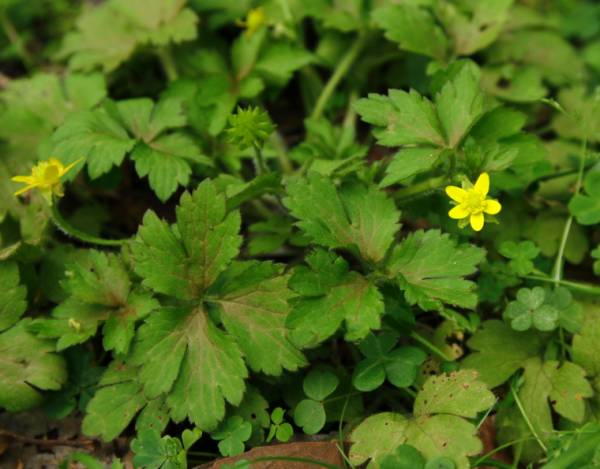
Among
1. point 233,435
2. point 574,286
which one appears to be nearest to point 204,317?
point 233,435

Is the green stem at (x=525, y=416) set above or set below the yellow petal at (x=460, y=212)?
below

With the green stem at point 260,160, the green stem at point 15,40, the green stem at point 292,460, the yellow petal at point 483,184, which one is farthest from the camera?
the green stem at point 15,40

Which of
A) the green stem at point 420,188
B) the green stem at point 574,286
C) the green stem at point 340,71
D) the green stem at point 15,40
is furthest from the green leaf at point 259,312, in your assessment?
the green stem at point 15,40

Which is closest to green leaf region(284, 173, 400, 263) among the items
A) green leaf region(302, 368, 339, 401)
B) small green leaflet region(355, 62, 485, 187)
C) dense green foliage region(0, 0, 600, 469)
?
dense green foliage region(0, 0, 600, 469)

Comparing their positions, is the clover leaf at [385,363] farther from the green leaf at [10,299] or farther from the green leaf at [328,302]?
the green leaf at [10,299]

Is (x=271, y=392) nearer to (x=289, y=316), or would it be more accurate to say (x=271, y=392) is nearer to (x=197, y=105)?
(x=289, y=316)

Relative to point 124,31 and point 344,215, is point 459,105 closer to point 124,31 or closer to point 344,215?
point 344,215
